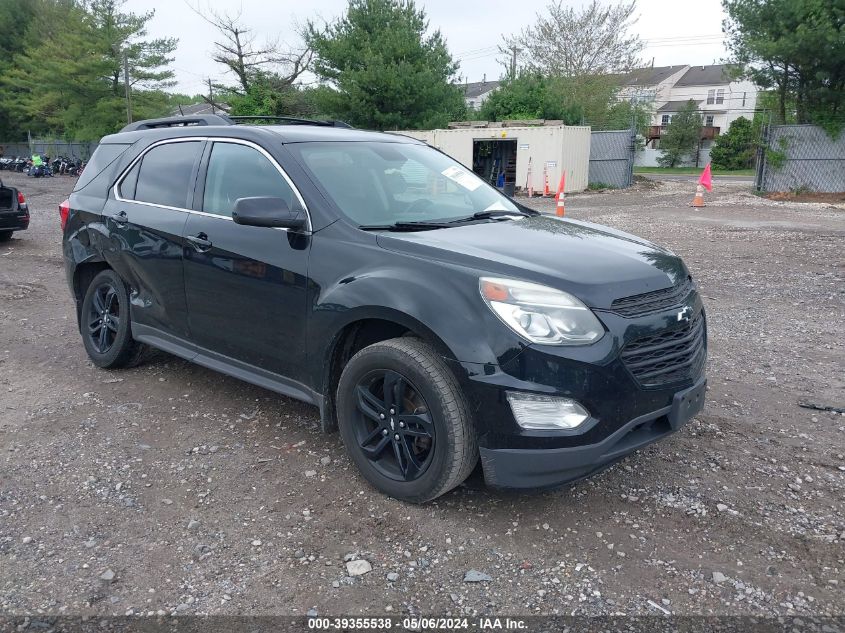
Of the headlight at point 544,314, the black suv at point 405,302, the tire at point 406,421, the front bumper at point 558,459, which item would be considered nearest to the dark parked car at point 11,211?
the black suv at point 405,302

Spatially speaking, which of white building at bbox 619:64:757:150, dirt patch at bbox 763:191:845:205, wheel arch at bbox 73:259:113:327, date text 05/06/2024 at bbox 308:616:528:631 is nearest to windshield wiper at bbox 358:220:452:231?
date text 05/06/2024 at bbox 308:616:528:631

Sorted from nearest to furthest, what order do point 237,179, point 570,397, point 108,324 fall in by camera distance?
point 570,397 → point 237,179 → point 108,324

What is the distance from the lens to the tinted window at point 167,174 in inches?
177

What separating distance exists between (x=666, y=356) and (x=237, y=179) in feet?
8.65

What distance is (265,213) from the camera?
3.54 m

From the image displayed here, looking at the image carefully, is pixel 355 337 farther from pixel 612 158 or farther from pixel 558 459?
pixel 612 158

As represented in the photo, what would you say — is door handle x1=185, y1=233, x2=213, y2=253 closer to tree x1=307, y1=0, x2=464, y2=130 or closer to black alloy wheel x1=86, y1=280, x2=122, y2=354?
black alloy wheel x1=86, y1=280, x2=122, y2=354

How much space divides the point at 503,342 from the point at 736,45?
79.1ft

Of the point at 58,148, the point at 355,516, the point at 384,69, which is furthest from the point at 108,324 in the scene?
the point at 58,148

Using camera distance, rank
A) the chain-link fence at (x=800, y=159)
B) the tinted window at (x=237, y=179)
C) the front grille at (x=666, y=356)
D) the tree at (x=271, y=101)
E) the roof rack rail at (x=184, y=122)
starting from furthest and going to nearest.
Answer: the tree at (x=271, y=101) → the chain-link fence at (x=800, y=159) → the roof rack rail at (x=184, y=122) → the tinted window at (x=237, y=179) → the front grille at (x=666, y=356)

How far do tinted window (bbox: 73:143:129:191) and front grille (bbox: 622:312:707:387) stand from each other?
13.1ft

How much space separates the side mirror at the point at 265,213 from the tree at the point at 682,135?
52193mm

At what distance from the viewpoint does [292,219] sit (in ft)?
11.8

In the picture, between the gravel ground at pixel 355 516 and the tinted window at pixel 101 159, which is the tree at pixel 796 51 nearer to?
the gravel ground at pixel 355 516
